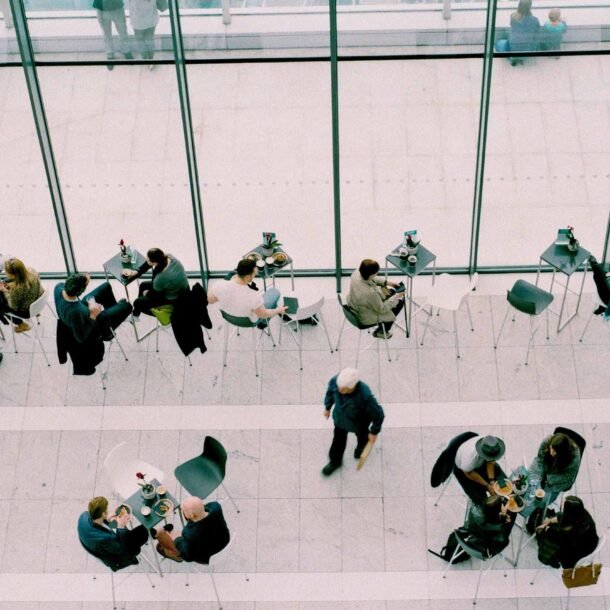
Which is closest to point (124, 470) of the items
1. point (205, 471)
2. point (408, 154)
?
point (205, 471)

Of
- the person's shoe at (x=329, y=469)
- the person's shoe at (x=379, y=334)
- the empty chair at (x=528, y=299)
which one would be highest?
the empty chair at (x=528, y=299)

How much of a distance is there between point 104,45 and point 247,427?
411cm

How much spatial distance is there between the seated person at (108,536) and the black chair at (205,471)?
786mm

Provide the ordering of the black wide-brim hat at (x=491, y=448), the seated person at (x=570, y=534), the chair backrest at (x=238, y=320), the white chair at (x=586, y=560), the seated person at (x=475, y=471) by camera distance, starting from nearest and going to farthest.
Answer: the seated person at (x=570, y=534) < the white chair at (x=586, y=560) < the black wide-brim hat at (x=491, y=448) < the seated person at (x=475, y=471) < the chair backrest at (x=238, y=320)

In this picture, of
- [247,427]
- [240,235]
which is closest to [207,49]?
[240,235]

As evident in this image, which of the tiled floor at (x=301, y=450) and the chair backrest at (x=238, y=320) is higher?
the chair backrest at (x=238, y=320)

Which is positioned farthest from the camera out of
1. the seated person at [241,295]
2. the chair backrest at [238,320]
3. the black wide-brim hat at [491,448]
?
the chair backrest at [238,320]

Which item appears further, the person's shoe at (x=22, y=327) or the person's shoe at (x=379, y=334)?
the person's shoe at (x=22, y=327)

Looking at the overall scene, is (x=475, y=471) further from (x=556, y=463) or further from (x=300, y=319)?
(x=300, y=319)

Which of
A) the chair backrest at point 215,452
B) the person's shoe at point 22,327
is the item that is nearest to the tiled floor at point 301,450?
the person's shoe at point 22,327

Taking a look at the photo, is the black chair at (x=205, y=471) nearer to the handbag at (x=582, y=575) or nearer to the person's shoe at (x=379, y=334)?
the person's shoe at (x=379, y=334)

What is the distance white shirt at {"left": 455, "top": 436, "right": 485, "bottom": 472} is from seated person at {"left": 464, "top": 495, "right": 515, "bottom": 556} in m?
0.35

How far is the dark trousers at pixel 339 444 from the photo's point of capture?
1016 centimetres

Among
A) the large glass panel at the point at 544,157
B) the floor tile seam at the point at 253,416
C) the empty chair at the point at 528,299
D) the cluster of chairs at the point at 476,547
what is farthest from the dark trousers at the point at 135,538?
the large glass panel at the point at 544,157
